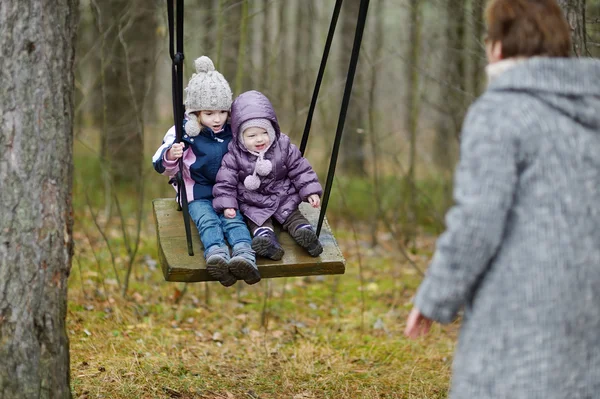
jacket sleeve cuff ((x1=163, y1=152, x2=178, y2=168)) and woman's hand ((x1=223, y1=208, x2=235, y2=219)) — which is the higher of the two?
jacket sleeve cuff ((x1=163, y1=152, x2=178, y2=168))

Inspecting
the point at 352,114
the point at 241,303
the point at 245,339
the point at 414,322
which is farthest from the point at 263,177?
the point at 352,114

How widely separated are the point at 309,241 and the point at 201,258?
0.57 meters

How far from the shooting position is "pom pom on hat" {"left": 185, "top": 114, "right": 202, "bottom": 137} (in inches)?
156

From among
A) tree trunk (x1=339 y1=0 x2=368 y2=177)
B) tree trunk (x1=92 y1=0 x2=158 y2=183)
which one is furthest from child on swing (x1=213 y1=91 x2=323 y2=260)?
tree trunk (x1=339 y1=0 x2=368 y2=177)

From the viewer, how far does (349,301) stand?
732 centimetres

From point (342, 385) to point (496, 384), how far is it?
95.7 inches

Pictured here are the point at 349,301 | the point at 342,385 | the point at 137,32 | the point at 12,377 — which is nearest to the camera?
the point at 12,377

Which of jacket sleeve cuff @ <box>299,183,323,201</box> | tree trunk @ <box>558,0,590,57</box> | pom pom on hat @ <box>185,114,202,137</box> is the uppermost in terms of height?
tree trunk @ <box>558,0,590,57</box>

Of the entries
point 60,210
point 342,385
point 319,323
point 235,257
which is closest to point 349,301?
point 319,323

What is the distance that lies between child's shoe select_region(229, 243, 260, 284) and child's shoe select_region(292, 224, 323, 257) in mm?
287

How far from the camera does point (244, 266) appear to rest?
362 cm

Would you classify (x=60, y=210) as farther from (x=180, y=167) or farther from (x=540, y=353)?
(x=540, y=353)

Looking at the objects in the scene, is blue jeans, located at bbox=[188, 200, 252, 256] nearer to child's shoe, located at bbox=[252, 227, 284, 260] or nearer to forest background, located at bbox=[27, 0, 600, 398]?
child's shoe, located at bbox=[252, 227, 284, 260]

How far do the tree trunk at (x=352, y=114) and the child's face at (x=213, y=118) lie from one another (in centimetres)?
727
